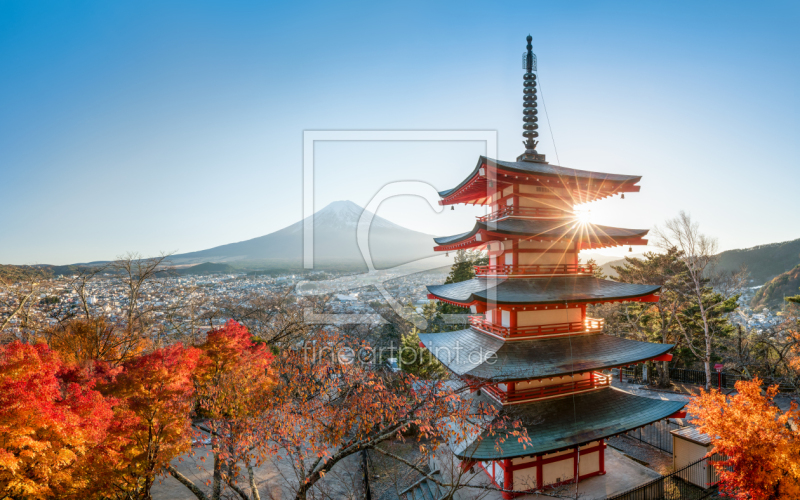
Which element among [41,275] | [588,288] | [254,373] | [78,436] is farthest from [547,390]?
[41,275]

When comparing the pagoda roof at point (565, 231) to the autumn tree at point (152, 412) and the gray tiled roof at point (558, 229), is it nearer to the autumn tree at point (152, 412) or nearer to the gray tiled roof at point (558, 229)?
the gray tiled roof at point (558, 229)

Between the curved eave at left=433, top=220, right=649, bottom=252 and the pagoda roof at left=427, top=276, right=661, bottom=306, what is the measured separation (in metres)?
1.45

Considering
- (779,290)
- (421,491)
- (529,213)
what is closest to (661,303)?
(529,213)

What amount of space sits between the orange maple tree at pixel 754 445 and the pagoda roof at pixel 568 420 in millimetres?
1150

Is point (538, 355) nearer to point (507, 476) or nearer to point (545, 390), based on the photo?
point (545, 390)

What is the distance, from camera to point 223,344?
15922 millimetres

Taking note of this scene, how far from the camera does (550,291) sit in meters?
11.1

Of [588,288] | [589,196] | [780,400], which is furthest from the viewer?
[780,400]

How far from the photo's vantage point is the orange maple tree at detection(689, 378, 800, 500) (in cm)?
877

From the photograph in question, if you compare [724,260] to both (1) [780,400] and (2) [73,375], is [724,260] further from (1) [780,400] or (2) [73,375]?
(2) [73,375]

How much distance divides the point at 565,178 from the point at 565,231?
1885 millimetres

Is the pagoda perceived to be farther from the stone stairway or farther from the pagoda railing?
the stone stairway

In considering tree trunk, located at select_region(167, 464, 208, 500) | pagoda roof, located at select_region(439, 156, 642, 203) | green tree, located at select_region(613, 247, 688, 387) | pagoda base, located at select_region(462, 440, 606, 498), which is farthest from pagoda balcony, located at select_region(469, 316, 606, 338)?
green tree, located at select_region(613, 247, 688, 387)

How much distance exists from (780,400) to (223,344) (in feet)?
100
